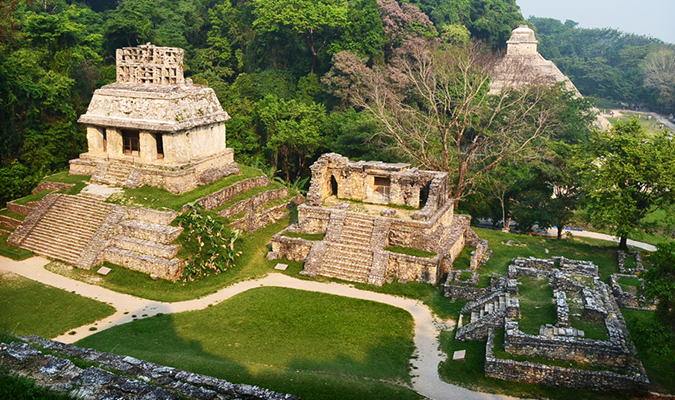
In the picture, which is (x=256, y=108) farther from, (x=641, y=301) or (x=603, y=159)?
(x=641, y=301)

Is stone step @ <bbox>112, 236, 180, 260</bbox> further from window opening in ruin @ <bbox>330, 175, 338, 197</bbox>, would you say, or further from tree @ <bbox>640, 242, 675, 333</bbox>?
tree @ <bbox>640, 242, 675, 333</bbox>

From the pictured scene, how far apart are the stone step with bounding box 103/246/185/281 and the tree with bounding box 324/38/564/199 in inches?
501

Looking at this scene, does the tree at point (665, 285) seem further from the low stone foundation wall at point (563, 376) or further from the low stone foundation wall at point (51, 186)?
the low stone foundation wall at point (51, 186)

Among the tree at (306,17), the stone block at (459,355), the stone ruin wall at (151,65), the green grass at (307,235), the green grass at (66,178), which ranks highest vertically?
the tree at (306,17)

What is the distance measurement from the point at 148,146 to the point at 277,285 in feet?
26.9

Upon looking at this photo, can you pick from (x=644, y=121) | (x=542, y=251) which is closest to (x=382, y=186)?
(x=542, y=251)

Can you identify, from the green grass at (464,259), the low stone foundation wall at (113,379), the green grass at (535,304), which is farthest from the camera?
the green grass at (464,259)

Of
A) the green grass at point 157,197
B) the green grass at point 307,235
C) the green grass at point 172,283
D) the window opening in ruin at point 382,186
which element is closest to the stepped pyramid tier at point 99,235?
the green grass at point 172,283

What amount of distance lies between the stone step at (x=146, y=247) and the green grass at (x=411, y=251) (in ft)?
24.2

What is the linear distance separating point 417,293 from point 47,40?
26.8m

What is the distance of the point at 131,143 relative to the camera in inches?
948

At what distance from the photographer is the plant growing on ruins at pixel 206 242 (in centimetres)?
1981

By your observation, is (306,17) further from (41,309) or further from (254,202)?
(41,309)

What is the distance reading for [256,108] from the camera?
36250mm
